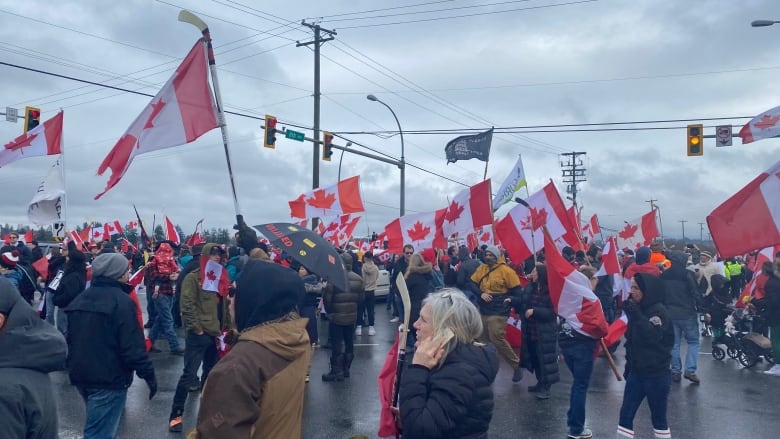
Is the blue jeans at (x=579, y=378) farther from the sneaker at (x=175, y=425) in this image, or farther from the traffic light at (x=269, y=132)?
the traffic light at (x=269, y=132)

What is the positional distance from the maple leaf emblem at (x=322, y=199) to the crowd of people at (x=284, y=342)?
4.76 meters

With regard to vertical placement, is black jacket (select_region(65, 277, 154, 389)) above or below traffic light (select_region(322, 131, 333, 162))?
below

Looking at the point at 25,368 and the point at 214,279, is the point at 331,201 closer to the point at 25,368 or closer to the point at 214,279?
the point at 214,279

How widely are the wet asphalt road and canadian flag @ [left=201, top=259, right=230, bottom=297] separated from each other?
1.39m

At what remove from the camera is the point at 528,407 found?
773cm

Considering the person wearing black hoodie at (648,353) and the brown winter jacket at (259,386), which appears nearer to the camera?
the brown winter jacket at (259,386)

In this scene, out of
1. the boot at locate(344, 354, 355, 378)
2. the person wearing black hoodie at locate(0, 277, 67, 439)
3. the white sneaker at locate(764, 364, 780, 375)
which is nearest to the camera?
the person wearing black hoodie at locate(0, 277, 67, 439)

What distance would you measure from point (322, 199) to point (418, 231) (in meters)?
3.07

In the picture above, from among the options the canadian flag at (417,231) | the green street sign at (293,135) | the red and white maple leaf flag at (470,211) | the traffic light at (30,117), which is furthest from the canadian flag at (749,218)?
the traffic light at (30,117)

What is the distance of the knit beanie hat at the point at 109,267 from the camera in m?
4.68

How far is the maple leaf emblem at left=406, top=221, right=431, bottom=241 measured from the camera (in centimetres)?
1334

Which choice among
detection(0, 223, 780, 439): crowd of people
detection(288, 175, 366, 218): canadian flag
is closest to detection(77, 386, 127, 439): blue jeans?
detection(0, 223, 780, 439): crowd of people

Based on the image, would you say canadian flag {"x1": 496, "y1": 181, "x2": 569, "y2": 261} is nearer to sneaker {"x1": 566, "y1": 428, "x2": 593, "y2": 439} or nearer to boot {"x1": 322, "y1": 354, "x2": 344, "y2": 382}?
boot {"x1": 322, "y1": 354, "x2": 344, "y2": 382}

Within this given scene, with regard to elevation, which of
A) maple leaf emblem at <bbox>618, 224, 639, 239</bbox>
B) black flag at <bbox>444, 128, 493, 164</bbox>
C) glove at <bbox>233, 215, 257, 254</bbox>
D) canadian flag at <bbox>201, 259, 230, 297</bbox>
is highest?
black flag at <bbox>444, 128, 493, 164</bbox>
